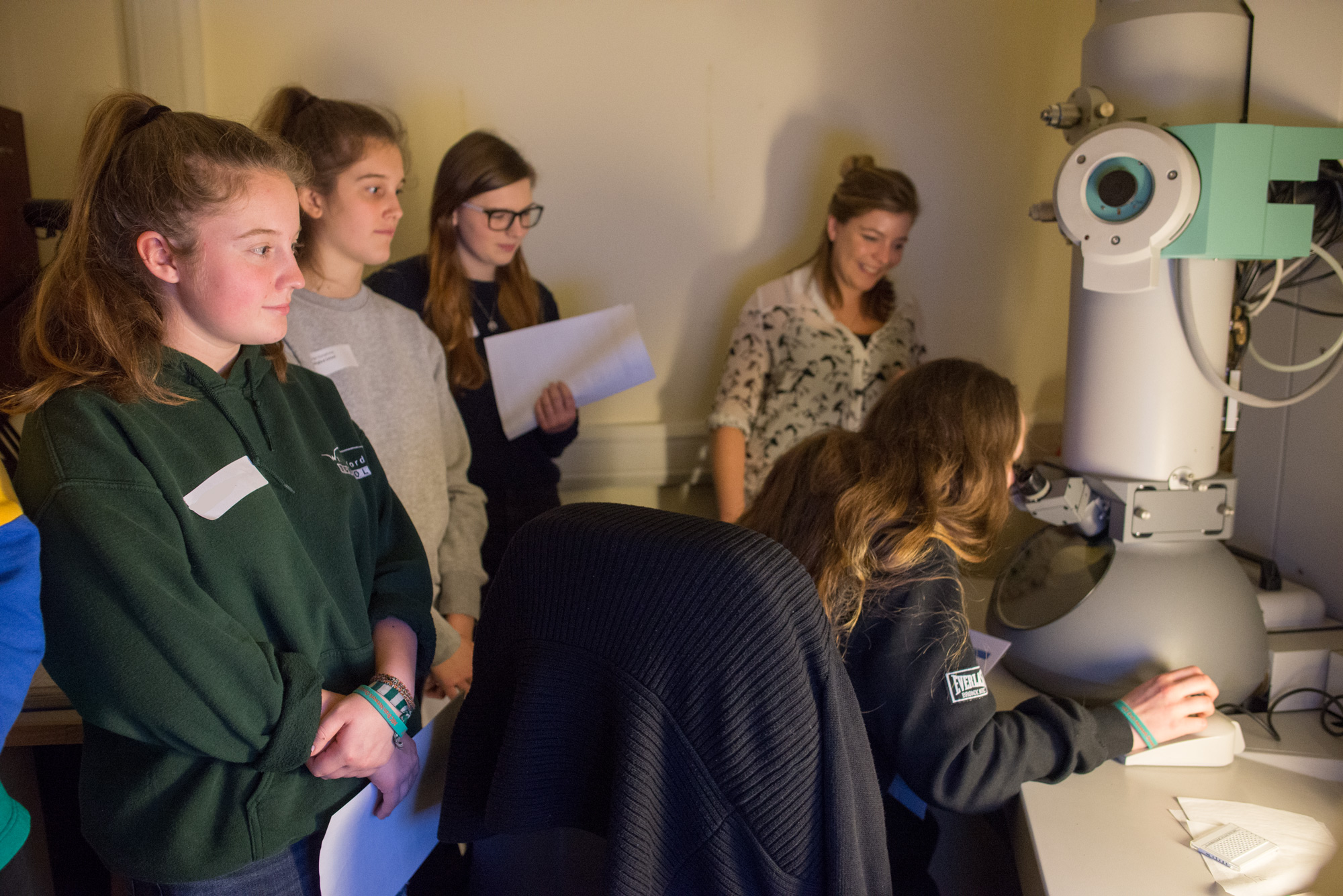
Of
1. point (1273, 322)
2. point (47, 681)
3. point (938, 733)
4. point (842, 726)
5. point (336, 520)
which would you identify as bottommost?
point (47, 681)

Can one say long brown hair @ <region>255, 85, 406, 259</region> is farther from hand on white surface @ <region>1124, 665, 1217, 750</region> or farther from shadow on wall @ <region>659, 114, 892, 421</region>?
hand on white surface @ <region>1124, 665, 1217, 750</region>

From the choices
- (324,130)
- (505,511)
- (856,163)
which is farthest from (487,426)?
(856,163)

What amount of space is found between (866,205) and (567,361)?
0.66 m

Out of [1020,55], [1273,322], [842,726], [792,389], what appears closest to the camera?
[842,726]

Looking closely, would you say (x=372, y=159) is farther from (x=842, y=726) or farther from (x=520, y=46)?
(x=842, y=726)

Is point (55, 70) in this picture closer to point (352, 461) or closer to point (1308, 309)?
point (352, 461)

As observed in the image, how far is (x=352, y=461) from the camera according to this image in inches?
39.7

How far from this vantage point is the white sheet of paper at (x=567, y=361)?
5.38 feet

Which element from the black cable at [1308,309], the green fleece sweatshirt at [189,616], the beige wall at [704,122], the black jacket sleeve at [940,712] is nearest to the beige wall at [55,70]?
the beige wall at [704,122]

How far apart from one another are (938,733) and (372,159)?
1.10 metres

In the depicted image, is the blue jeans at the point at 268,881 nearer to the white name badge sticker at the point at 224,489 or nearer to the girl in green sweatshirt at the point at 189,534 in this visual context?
the girl in green sweatshirt at the point at 189,534

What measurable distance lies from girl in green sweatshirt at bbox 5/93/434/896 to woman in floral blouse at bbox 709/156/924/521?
1.02 metres

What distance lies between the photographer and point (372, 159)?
4.32ft

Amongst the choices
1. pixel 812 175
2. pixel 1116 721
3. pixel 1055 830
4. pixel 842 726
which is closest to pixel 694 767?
pixel 842 726
